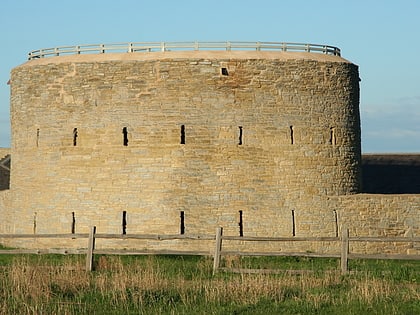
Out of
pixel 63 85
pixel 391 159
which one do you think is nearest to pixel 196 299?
pixel 63 85

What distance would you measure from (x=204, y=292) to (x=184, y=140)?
9.93 meters

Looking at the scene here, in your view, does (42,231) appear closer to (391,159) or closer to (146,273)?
(146,273)

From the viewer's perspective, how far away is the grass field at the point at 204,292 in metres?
14.3

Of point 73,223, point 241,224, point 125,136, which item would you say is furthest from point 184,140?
point 73,223

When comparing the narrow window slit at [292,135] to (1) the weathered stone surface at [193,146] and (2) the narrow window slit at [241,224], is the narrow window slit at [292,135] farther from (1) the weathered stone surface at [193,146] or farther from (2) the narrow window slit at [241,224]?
(2) the narrow window slit at [241,224]

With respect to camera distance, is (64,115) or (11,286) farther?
(64,115)

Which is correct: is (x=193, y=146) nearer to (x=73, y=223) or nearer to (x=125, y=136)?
(x=125, y=136)

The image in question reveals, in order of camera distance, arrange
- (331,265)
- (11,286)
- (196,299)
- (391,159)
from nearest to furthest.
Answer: (196,299) < (11,286) < (331,265) < (391,159)

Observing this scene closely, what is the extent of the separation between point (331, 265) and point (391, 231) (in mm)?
5650

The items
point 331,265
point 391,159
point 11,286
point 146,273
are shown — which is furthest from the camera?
point 391,159

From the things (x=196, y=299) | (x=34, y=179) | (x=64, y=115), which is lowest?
(x=196, y=299)

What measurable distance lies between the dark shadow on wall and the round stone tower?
396 inches

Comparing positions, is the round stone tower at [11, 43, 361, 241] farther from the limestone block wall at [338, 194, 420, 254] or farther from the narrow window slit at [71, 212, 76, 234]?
the limestone block wall at [338, 194, 420, 254]

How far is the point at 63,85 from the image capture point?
2619 cm
